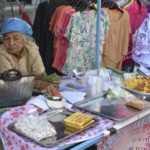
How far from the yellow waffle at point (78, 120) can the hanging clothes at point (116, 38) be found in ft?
5.19

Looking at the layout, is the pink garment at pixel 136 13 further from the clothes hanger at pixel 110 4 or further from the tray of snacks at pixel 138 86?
the tray of snacks at pixel 138 86

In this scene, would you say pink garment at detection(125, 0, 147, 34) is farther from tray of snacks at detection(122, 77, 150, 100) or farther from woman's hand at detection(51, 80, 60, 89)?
woman's hand at detection(51, 80, 60, 89)

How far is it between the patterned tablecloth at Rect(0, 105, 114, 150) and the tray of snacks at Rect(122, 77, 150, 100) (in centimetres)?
45

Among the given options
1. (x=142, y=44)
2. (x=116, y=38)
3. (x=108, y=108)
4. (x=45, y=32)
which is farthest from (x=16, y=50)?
(x=142, y=44)

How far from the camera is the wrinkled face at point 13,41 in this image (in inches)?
87.9

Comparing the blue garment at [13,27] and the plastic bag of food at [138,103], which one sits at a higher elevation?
the blue garment at [13,27]

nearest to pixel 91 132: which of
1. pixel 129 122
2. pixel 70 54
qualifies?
pixel 129 122

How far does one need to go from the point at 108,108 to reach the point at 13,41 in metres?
0.80

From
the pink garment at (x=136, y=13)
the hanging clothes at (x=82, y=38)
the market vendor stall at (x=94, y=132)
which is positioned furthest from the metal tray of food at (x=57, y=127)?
the pink garment at (x=136, y=13)

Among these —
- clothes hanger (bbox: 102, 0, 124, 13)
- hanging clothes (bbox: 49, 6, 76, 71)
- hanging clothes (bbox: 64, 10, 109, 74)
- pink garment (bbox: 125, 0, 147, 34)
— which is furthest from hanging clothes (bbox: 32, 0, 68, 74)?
pink garment (bbox: 125, 0, 147, 34)

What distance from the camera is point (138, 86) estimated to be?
2141 millimetres

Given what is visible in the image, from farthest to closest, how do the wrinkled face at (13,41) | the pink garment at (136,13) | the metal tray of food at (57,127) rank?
the pink garment at (136,13) → the wrinkled face at (13,41) → the metal tray of food at (57,127)

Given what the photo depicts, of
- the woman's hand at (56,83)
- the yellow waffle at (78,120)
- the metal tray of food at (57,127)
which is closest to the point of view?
the metal tray of food at (57,127)

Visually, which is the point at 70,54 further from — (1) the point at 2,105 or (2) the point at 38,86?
(1) the point at 2,105
